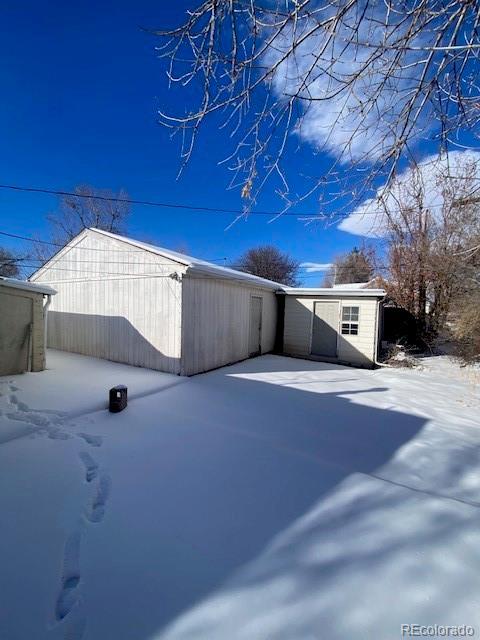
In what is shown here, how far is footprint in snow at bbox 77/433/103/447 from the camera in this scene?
306 cm

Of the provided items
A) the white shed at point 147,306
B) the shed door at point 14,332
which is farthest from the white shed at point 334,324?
the shed door at point 14,332

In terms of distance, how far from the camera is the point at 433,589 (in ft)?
4.88

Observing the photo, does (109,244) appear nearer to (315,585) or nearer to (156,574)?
(156,574)

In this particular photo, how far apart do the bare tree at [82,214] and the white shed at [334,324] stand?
1481cm

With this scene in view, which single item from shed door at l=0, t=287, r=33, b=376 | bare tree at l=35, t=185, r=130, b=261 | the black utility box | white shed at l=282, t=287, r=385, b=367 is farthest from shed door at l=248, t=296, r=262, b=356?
bare tree at l=35, t=185, r=130, b=261

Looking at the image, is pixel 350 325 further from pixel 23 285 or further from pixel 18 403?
pixel 23 285

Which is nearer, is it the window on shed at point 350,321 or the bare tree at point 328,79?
the bare tree at point 328,79

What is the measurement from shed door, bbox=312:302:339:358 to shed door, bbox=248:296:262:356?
1877mm

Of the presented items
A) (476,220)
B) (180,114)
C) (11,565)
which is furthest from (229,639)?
(476,220)

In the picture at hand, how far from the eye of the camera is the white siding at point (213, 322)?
20.3ft

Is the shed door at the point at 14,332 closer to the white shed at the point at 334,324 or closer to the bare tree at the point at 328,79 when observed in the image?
the bare tree at the point at 328,79

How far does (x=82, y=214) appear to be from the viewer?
61.3 feet

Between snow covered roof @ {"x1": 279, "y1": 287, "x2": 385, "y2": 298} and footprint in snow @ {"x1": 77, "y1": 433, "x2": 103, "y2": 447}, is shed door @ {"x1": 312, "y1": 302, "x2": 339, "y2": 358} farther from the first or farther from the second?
footprint in snow @ {"x1": 77, "y1": 433, "x2": 103, "y2": 447}

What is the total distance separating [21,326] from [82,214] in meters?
15.9
